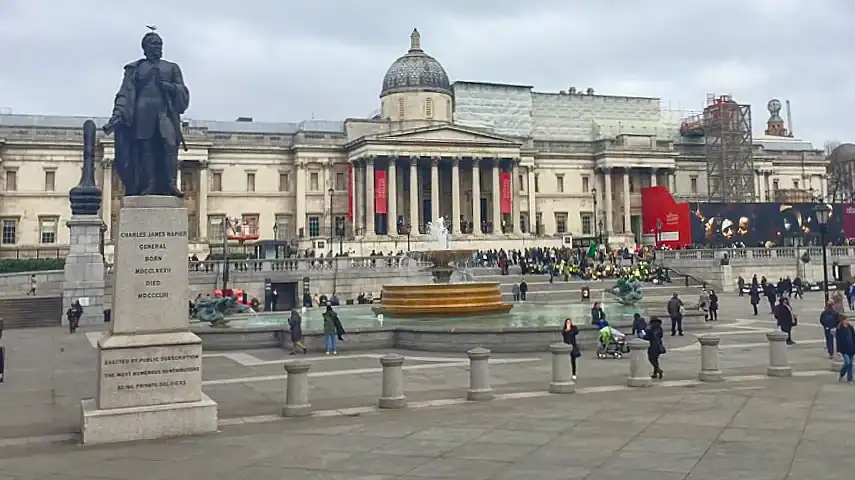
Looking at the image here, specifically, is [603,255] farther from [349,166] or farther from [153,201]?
[153,201]

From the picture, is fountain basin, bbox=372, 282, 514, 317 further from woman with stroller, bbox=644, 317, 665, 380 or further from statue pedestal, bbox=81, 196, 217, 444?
statue pedestal, bbox=81, 196, 217, 444

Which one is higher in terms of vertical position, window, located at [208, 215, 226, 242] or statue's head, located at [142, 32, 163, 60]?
window, located at [208, 215, 226, 242]

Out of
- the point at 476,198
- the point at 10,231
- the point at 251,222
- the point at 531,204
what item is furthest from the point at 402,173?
the point at 10,231

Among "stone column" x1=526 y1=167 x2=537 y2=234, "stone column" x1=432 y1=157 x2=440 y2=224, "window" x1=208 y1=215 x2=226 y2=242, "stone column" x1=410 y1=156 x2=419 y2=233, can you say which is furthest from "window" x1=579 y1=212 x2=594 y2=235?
"window" x1=208 y1=215 x2=226 y2=242

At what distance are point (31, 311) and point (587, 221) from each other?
6425cm

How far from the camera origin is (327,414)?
1238 centimetres

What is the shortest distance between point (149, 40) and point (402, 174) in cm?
6591

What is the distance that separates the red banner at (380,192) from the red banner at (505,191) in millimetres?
12612

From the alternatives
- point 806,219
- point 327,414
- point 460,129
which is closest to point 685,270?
point 806,219

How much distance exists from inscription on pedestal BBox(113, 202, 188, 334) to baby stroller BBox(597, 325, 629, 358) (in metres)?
12.1

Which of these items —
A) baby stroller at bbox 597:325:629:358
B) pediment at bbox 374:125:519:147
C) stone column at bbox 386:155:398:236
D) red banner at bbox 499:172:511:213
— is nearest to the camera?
baby stroller at bbox 597:325:629:358

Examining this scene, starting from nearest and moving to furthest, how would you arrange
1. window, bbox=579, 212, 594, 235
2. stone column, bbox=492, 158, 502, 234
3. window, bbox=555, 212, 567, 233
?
1. stone column, bbox=492, 158, 502, 234
2. window, bbox=555, 212, 567, 233
3. window, bbox=579, 212, 594, 235

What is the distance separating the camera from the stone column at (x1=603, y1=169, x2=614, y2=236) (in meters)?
85.9

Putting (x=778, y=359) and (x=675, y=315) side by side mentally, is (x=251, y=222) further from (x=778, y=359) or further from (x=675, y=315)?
(x=778, y=359)
